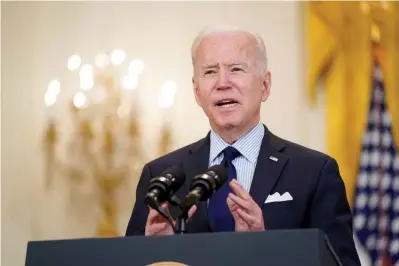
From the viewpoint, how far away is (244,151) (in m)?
2.40

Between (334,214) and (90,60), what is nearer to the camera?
(334,214)

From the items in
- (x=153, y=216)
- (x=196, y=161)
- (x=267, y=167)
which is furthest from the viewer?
(x=196, y=161)

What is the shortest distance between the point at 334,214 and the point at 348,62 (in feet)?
7.55

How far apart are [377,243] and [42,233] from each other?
6.07ft

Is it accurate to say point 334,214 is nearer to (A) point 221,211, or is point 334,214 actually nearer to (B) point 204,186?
(A) point 221,211

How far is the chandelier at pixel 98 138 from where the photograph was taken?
4320 millimetres

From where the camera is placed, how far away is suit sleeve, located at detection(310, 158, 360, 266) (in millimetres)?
2176

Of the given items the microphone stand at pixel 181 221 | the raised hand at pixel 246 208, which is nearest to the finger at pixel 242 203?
the raised hand at pixel 246 208

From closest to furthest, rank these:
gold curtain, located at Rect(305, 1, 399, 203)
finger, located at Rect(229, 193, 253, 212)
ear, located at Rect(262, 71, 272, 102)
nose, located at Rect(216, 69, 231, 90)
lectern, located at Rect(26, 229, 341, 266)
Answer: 1. lectern, located at Rect(26, 229, 341, 266)
2. finger, located at Rect(229, 193, 253, 212)
3. nose, located at Rect(216, 69, 231, 90)
4. ear, located at Rect(262, 71, 272, 102)
5. gold curtain, located at Rect(305, 1, 399, 203)

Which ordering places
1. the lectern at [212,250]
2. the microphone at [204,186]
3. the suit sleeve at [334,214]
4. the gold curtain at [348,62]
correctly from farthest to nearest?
the gold curtain at [348,62] → the suit sleeve at [334,214] → the microphone at [204,186] → the lectern at [212,250]

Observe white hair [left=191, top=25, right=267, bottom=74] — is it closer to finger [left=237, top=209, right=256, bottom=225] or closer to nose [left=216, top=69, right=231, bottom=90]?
nose [left=216, top=69, right=231, bottom=90]

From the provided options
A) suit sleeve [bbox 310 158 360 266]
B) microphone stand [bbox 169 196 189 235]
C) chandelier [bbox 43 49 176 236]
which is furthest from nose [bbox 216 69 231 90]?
chandelier [bbox 43 49 176 236]

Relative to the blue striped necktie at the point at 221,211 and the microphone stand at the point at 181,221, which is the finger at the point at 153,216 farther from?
the blue striped necktie at the point at 221,211

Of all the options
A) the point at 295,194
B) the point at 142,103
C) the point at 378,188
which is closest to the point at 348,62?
the point at 378,188
